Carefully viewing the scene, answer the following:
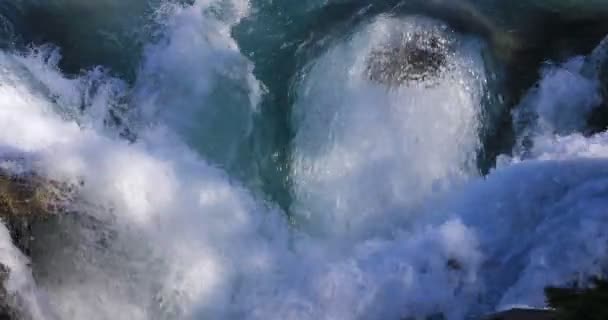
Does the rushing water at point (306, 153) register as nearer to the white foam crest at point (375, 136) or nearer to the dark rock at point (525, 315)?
the white foam crest at point (375, 136)

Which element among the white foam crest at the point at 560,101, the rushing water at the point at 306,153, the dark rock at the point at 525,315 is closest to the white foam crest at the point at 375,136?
the rushing water at the point at 306,153

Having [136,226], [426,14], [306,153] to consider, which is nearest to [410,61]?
[426,14]

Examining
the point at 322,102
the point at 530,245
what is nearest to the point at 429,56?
the point at 322,102

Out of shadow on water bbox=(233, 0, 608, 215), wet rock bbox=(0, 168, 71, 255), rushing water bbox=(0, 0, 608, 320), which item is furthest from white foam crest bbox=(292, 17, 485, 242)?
wet rock bbox=(0, 168, 71, 255)

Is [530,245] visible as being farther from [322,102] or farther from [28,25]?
[28,25]

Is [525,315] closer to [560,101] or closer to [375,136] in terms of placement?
[375,136]

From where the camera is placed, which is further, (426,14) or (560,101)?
(426,14)
